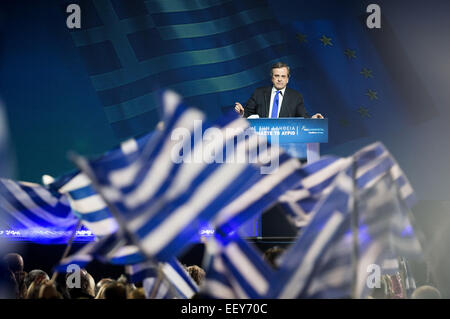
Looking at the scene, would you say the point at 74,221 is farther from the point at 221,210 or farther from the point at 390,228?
the point at 390,228

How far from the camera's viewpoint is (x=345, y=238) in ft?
14.5

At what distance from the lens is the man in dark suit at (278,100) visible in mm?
8617

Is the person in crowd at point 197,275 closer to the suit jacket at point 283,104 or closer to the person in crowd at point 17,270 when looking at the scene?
the person in crowd at point 17,270

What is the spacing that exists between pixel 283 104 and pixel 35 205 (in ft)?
12.4

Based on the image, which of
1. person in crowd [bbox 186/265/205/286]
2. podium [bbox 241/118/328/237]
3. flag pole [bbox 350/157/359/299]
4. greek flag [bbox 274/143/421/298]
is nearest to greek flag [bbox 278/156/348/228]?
greek flag [bbox 274/143/421/298]

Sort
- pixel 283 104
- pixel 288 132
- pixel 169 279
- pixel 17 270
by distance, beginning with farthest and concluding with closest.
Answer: pixel 283 104
pixel 288 132
pixel 17 270
pixel 169 279

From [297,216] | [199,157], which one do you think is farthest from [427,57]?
[199,157]

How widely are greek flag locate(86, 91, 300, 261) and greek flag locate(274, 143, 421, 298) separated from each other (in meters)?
0.61


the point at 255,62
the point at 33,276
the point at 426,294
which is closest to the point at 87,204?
the point at 33,276

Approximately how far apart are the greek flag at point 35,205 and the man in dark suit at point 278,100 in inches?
120

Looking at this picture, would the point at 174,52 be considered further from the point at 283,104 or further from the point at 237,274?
the point at 237,274

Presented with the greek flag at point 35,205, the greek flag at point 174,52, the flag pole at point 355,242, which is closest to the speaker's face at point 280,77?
the greek flag at point 174,52

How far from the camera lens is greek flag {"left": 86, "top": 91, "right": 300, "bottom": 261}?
4.12 m

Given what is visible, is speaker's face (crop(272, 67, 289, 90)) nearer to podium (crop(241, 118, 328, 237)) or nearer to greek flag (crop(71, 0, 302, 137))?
podium (crop(241, 118, 328, 237))
